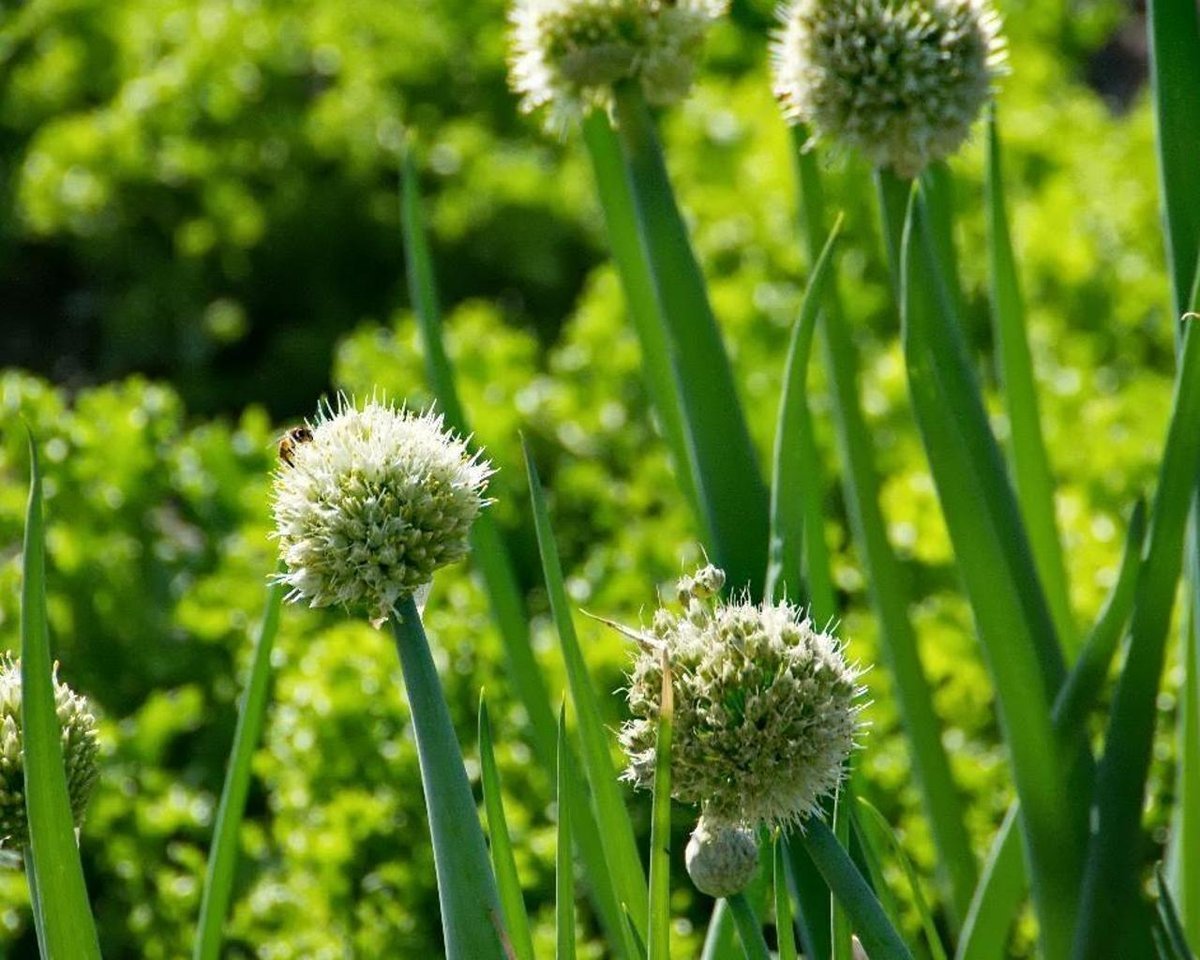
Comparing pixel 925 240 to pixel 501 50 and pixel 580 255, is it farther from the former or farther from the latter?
pixel 501 50

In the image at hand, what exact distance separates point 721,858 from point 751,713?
95 mm

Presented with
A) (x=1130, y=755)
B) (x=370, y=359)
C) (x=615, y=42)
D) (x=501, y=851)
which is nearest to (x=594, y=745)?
(x=501, y=851)

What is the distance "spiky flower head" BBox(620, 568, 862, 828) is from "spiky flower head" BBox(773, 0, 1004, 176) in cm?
54

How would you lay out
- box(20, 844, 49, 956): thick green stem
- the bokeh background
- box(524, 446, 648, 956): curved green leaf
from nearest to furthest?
box(20, 844, 49, 956): thick green stem, box(524, 446, 648, 956): curved green leaf, the bokeh background

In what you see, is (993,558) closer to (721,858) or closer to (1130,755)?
(1130,755)

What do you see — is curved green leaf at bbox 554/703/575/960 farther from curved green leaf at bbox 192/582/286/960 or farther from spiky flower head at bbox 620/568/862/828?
curved green leaf at bbox 192/582/286/960

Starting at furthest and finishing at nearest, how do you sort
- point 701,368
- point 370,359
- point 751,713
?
1. point 370,359
2. point 701,368
3. point 751,713

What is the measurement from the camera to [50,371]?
14.8 ft

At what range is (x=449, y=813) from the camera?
1.02 m

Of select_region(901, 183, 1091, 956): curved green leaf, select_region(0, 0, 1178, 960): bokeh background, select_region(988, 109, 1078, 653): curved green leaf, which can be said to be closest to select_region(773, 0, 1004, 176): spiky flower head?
select_region(901, 183, 1091, 956): curved green leaf

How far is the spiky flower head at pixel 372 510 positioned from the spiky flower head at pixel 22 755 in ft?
0.71

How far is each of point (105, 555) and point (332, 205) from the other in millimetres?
1910

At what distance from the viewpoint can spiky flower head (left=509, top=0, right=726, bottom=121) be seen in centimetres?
140

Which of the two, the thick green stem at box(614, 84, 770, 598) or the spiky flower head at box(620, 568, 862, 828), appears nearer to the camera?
the spiky flower head at box(620, 568, 862, 828)
